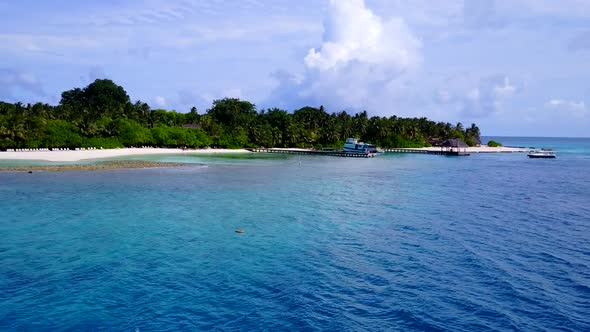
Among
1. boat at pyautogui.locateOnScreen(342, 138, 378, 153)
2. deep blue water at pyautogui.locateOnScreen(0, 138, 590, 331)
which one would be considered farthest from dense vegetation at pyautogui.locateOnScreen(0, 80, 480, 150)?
deep blue water at pyautogui.locateOnScreen(0, 138, 590, 331)

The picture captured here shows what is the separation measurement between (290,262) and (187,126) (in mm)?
121896

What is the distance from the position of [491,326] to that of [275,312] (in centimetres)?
787

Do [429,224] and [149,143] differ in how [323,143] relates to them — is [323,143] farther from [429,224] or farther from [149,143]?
[429,224]

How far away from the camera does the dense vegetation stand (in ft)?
343

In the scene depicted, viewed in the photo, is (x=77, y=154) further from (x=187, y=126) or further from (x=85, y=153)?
(x=187, y=126)

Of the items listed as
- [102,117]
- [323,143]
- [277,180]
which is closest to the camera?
[277,180]

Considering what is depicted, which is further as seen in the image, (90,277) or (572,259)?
(572,259)

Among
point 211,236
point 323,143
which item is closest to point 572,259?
point 211,236

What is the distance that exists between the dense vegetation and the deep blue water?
62.4m

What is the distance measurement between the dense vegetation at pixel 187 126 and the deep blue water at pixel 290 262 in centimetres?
6237

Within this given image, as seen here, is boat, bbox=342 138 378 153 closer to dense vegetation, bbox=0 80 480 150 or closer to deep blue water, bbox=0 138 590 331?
dense vegetation, bbox=0 80 480 150

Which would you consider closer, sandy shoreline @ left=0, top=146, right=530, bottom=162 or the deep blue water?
the deep blue water

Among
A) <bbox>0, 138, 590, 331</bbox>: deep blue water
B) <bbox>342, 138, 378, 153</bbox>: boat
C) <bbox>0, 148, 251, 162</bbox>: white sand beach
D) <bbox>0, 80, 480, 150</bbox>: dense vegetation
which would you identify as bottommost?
<bbox>0, 138, 590, 331</bbox>: deep blue water

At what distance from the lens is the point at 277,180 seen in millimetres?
63344
